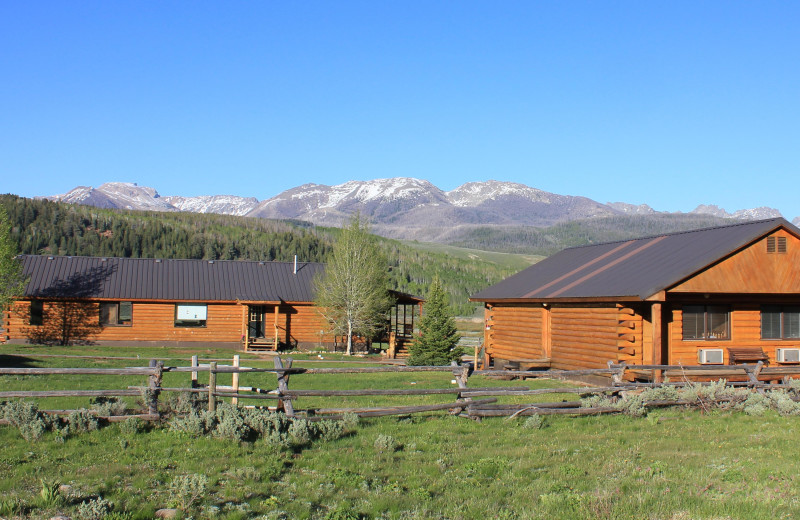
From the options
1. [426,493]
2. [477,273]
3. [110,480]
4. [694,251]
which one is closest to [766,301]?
[694,251]

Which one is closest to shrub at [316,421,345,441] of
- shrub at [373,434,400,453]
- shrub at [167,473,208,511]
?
shrub at [373,434,400,453]

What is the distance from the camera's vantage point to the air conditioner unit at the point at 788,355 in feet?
69.6

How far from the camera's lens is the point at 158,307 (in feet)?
126

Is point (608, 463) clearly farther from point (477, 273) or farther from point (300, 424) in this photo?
point (477, 273)

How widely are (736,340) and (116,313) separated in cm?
3137

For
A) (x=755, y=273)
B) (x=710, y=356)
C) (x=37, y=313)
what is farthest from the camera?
(x=37, y=313)

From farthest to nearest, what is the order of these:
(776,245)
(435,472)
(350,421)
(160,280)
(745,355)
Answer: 1. (160,280)
2. (776,245)
3. (745,355)
4. (350,421)
5. (435,472)

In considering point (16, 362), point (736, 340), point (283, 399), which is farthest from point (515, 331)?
point (16, 362)

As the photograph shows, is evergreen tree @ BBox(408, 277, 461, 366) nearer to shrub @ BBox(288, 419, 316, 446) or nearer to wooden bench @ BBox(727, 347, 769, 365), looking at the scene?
wooden bench @ BBox(727, 347, 769, 365)

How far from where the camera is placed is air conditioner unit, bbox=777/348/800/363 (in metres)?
21.2

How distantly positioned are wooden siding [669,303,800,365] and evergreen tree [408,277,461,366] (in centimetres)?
1019

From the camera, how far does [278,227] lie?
538 ft

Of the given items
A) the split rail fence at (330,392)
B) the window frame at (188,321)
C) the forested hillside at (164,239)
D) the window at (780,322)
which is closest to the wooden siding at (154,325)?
the window frame at (188,321)

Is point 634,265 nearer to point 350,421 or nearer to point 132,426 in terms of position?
point 350,421
